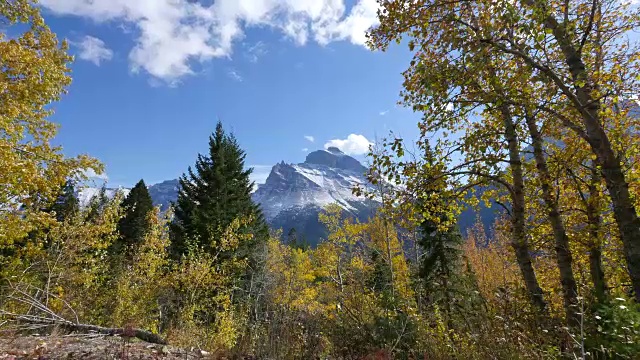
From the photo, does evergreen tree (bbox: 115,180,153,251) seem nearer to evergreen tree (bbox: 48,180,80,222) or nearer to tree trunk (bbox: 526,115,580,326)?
evergreen tree (bbox: 48,180,80,222)

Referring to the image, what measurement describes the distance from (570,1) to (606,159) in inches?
103

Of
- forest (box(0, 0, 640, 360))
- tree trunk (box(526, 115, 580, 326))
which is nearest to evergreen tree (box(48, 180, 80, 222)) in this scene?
forest (box(0, 0, 640, 360))

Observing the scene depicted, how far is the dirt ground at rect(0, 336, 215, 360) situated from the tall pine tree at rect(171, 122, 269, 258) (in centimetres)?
1261

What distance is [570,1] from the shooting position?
5.32 metres

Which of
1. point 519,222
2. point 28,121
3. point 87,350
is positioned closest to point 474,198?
point 519,222

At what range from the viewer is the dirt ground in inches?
172

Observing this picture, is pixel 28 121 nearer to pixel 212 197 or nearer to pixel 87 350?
pixel 87 350

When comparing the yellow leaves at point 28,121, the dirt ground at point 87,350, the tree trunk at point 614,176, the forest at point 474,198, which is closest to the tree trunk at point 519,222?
the forest at point 474,198

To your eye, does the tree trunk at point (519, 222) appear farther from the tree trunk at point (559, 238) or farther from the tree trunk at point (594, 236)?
the tree trunk at point (594, 236)

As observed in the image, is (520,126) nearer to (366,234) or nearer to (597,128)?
(597,128)

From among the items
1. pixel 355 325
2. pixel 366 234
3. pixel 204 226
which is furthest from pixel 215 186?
pixel 355 325

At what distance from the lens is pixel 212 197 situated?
19.4m

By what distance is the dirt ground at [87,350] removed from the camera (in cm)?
437

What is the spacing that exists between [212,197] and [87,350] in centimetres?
1506
